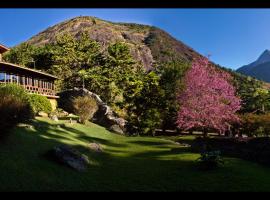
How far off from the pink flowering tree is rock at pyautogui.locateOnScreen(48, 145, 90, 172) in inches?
462

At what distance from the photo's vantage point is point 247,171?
16250 mm

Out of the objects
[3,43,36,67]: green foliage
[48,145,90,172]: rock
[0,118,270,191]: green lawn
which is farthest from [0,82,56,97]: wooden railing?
[48,145,90,172]: rock

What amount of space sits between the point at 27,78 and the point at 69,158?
31217 mm

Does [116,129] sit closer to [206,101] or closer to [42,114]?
[42,114]

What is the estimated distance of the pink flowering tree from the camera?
25891 mm

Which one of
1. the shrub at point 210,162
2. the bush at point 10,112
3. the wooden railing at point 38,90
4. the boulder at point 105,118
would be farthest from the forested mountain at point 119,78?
the shrub at point 210,162

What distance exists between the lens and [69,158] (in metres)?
15.9

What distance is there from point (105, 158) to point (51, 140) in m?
3.83

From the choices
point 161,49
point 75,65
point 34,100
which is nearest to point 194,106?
point 34,100

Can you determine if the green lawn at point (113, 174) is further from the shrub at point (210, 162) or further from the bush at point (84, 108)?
the bush at point (84, 108)

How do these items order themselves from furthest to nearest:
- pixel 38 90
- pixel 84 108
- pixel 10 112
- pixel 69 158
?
pixel 38 90 → pixel 84 108 → pixel 10 112 → pixel 69 158

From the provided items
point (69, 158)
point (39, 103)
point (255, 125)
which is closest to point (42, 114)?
point (39, 103)

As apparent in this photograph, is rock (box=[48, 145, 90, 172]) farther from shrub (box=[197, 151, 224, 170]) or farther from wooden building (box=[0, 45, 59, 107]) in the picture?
wooden building (box=[0, 45, 59, 107])
